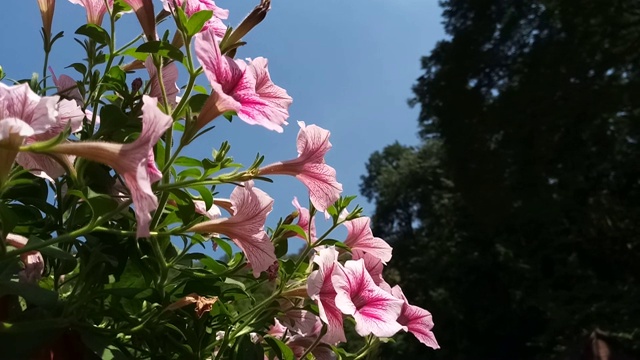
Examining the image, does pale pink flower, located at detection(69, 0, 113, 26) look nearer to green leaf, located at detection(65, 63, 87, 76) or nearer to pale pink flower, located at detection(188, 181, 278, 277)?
green leaf, located at detection(65, 63, 87, 76)

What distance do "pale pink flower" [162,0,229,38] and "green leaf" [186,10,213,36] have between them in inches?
2.3

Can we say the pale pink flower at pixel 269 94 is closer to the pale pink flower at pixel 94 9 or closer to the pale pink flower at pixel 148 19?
the pale pink flower at pixel 148 19

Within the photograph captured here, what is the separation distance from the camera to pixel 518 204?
11656 mm

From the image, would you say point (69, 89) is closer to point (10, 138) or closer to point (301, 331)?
point (10, 138)

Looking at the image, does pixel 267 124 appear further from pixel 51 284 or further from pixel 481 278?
pixel 481 278

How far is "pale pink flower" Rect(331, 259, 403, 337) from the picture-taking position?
2.06 feet

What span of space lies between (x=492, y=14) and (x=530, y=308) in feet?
20.9

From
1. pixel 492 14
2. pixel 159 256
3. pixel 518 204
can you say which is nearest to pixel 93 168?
pixel 159 256

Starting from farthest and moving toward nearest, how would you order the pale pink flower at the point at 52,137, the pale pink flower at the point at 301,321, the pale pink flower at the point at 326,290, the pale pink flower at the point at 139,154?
the pale pink flower at the point at 301,321
the pale pink flower at the point at 326,290
the pale pink flower at the point at 52,137
the pale pink flower at the point at 139,154

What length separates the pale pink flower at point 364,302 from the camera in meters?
0.63

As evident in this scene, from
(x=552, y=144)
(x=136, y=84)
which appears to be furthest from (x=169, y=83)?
(x=552, y=144)

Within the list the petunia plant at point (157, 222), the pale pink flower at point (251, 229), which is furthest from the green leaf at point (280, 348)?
the pale pink flower at point (251, 229)

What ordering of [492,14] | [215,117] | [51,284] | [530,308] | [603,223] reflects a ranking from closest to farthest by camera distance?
[215,117] < [51,284] < [603,223] < [492,14] < [530,308]

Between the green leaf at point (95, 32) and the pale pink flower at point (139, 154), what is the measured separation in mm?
238
